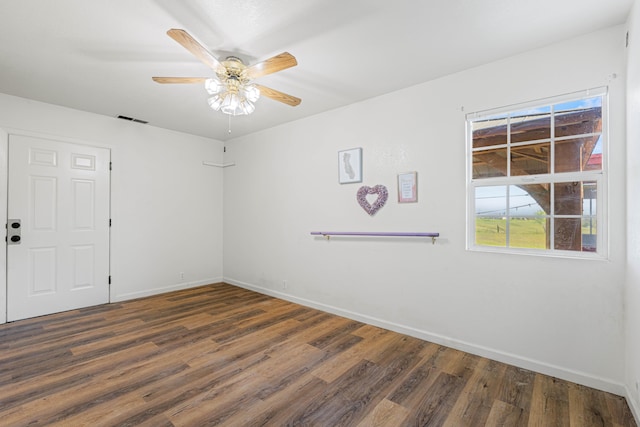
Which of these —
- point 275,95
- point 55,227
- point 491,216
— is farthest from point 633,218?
point 55,227

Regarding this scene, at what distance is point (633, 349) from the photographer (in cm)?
192

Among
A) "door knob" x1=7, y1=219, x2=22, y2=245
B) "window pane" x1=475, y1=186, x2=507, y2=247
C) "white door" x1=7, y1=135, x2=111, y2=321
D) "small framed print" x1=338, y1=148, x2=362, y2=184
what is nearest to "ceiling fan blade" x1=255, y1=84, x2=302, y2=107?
"small framed print" x1=338, y1=148, x2=362, y2=184

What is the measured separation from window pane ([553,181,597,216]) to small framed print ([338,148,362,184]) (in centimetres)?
190

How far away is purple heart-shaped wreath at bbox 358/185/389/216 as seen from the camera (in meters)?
3.40

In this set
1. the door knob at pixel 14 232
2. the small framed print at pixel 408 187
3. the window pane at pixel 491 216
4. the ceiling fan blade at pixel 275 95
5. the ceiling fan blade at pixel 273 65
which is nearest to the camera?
the ceiling fan blade at pixel 273 65

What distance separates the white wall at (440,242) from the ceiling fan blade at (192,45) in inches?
69.2

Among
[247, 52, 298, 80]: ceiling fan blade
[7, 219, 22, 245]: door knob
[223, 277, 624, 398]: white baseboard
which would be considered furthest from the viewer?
[7, 219, 22, 245]: door knob

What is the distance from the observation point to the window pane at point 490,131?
2.73 meters

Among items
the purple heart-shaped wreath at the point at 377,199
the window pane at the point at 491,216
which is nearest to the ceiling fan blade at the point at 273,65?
the purple heart-shaped wreath at the point at 377,199

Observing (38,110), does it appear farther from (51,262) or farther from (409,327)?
(409,327)

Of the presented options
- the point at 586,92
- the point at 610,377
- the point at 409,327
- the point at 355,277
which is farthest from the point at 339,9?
the point at 610,377

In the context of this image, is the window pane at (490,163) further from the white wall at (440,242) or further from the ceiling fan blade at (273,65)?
the ceiling fan blade at (273,65)

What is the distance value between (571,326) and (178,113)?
480 centimetres

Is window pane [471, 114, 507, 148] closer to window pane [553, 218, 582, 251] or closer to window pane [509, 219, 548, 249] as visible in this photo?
window pane [509, 219, 548, 249]
